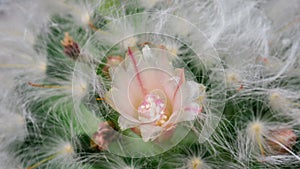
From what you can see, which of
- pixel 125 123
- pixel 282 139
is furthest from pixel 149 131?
pixel 282 139

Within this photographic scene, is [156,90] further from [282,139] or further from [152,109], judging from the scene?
[282,139]

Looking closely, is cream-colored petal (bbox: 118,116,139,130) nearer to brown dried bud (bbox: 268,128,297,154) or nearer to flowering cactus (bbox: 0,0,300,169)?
flowering cactus (bbox: 0,0,300,169)

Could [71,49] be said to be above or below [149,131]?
above

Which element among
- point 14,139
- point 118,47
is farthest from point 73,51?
point 14,139

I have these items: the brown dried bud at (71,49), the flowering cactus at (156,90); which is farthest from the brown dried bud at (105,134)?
the brown dried bud at (71,49)

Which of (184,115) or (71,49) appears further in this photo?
(71,49)

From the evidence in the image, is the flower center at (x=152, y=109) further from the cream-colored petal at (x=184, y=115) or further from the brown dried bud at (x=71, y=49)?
the brown dried bud at (x=71, y=49)

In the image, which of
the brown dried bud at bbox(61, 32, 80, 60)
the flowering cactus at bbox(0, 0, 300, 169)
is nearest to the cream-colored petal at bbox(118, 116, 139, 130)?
the flowering cactus at bbox(0, 0, 300, 169)
